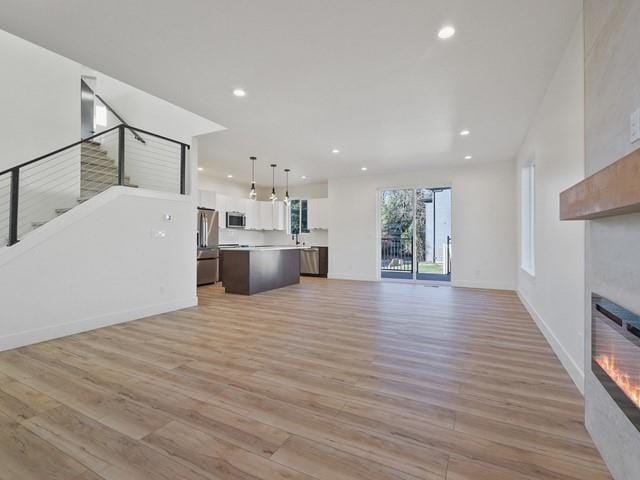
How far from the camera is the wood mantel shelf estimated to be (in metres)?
1.00

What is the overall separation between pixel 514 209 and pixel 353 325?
4.90 metres

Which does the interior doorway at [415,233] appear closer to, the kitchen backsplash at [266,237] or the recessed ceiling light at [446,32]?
the kitchen backsplash at [266,237]

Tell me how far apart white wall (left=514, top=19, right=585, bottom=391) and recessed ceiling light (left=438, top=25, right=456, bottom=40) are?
91 cm

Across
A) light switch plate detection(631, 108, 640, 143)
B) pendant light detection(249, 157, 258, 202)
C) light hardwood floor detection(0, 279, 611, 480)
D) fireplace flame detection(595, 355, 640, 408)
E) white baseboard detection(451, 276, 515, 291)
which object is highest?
pendant light detection(249, 157, 258, 202)

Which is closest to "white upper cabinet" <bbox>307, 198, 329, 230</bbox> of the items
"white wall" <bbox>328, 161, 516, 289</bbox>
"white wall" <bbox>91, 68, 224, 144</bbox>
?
"white wall" <bbox>328, 161, 516, 289</bbox>

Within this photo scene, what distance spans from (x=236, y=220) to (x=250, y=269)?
3132 mm

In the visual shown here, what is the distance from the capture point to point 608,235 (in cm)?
149

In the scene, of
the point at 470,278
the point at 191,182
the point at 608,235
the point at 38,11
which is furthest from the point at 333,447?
the point at 470,278

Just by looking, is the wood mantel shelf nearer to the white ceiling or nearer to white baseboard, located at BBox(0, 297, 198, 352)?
the white ceiling

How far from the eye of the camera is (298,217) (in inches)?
391

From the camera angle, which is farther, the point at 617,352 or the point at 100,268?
the point at 100,268

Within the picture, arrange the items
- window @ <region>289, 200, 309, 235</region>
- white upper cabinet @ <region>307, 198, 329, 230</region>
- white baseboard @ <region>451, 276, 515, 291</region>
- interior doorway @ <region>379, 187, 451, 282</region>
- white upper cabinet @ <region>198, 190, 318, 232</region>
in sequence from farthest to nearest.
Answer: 1. window @ <region>289, 200, 309, 235</region>
2. white upper cabinet @ <region>307, 198, 329, 230</region>
3. white upper cabinet @ <region>198, 190, 318, 232</region>
4. interior doorway @ <region>379, 187, 451, 282</region>
5. white baseboard @ <region>451, 276, 515, 291</region>

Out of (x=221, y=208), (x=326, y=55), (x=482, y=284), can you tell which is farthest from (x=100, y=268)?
(x=482, y=284)

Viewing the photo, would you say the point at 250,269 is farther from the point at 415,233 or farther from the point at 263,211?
the point at 415,233
